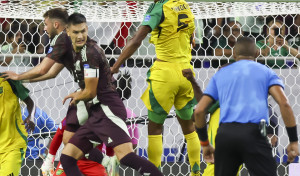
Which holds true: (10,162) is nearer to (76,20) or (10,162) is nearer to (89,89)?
(89,89)

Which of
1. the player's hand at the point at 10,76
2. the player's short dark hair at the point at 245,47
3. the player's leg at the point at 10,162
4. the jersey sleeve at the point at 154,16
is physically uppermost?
the player's short dark hair at the point at 245,47

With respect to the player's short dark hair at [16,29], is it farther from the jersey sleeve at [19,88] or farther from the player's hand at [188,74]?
the player's hand at [188,74]

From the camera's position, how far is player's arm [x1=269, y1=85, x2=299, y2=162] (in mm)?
4719

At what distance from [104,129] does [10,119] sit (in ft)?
3.49

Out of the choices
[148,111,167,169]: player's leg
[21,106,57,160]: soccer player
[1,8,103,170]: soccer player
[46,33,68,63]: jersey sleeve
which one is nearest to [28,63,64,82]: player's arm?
[1,8,103,170]: soccer player

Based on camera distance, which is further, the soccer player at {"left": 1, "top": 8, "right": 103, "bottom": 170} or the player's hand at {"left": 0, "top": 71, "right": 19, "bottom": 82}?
the player's hand at {"left": 0, "top": 71, "right": 19, "bottom": 82}

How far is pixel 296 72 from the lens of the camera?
24.8ft

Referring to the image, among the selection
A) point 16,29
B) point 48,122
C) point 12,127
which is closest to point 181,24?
point 12,127

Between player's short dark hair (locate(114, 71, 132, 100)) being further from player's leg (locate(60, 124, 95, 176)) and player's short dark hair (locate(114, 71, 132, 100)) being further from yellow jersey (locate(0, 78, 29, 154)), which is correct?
player's leg (locate(60, 124, 95, 176))

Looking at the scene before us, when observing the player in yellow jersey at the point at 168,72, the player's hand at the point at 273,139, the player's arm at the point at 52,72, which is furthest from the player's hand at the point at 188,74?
the player's hand at the point at 273,139

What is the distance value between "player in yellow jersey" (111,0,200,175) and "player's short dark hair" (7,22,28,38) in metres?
2.19

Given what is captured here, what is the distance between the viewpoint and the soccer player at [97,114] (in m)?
5.67

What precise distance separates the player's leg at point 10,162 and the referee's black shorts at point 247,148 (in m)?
2.18

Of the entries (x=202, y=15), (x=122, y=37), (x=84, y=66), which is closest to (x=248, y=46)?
(x=84, y=66)
